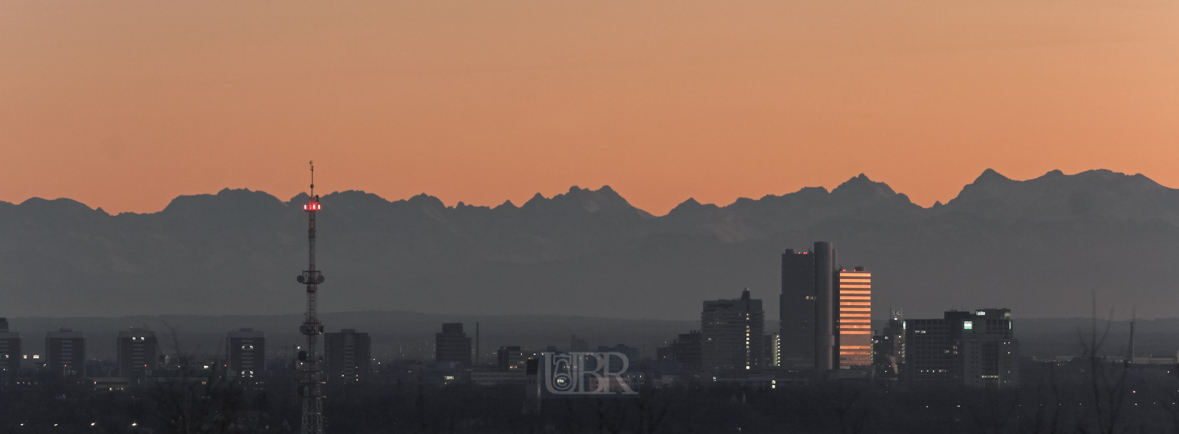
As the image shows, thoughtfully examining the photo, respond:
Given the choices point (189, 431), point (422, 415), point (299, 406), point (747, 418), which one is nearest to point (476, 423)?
point (422, 415)

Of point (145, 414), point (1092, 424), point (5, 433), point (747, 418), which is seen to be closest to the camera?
point (145, 414)

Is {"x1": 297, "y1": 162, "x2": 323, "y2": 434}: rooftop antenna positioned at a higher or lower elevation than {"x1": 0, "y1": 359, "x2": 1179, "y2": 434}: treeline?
higher

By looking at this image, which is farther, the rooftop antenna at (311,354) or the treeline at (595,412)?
the treeline at (595,412)

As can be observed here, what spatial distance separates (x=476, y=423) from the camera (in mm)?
159375

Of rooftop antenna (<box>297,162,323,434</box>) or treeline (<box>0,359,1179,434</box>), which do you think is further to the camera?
treeline (<box>0,359,1179,434</box>)

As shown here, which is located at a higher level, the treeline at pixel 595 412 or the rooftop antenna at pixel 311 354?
the rooftop antenna at pixel 311 354

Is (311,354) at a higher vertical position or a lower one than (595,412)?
higher

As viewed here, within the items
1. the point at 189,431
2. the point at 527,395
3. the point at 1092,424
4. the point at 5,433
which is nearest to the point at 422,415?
the point at 527,395

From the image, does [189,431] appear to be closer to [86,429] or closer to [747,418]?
[86,429]

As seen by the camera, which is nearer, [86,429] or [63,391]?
[86,429]

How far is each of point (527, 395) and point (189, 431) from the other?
13032cm

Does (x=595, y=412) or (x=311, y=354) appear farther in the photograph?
(x=595, y=412)

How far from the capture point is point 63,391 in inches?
7657

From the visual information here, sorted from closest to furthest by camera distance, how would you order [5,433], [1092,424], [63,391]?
[5,433] < [1092,424] < [63,391]
